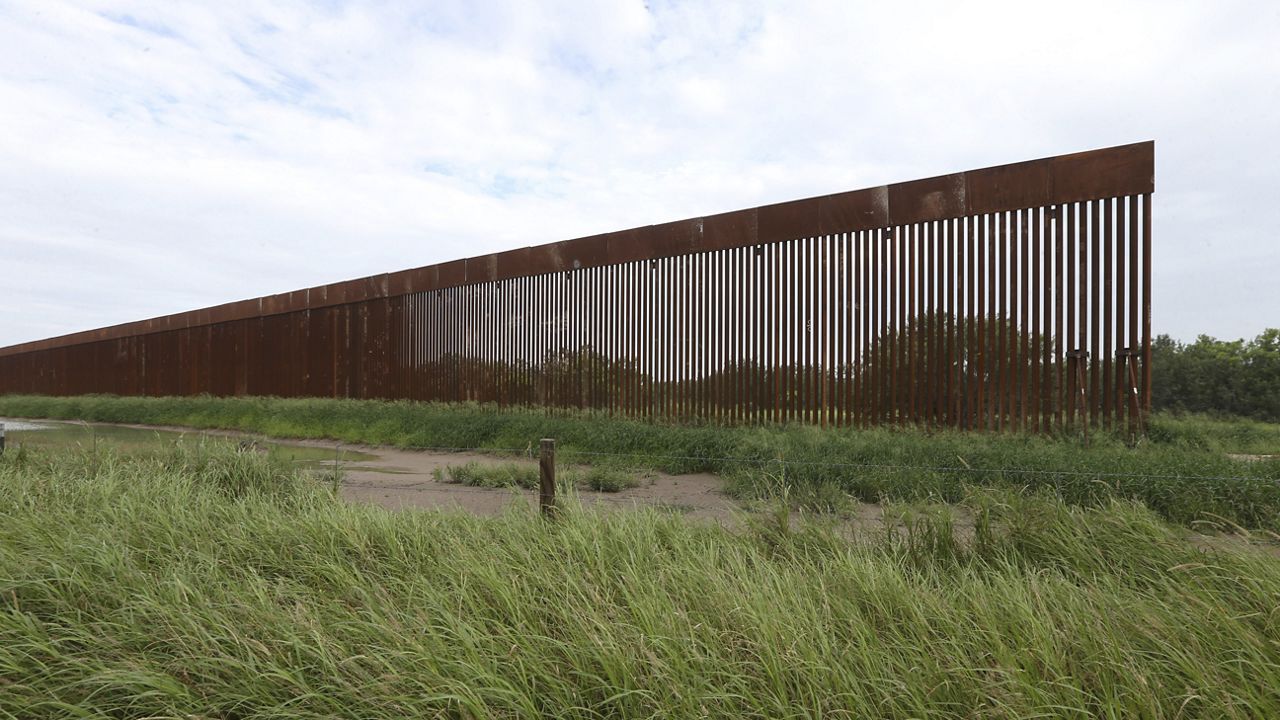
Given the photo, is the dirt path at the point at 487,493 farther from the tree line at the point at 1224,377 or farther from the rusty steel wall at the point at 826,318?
the tree line at the point at 1224,377

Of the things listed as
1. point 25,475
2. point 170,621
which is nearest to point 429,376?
point 25,475

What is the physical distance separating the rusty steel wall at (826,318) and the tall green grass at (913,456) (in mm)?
439

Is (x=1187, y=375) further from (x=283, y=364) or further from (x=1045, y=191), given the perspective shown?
(x=283, y=364)

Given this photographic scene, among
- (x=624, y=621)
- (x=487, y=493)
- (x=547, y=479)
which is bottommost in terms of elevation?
(x=487, y=493)

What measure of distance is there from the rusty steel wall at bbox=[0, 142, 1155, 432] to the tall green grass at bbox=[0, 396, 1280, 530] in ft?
1.44

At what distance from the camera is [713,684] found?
7.84 feet

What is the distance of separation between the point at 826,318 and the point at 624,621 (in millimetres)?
6912

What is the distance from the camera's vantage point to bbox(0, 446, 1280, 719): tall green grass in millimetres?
2328

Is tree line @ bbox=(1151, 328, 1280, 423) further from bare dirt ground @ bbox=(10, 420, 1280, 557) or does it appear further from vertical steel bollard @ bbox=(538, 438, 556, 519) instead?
vertical steel bollard @ bbox=(538, 438, 556, 519)

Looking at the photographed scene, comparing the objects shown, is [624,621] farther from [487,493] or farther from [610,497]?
[487,493]

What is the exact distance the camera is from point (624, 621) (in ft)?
9.00

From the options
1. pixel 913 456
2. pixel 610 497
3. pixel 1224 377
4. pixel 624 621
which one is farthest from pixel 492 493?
pixel 1224 377

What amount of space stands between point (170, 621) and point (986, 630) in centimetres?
309

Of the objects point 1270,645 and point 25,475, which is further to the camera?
point 25,475
